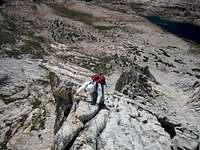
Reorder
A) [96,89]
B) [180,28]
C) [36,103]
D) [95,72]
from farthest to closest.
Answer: [180,28], [95,72], [36,103], [96,89]

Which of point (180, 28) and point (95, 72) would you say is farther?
point (180, 28)

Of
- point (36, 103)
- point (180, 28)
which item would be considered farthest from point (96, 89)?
point (180, 28)

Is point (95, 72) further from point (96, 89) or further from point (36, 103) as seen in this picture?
point (96, 89)

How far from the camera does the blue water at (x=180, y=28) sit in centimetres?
10993

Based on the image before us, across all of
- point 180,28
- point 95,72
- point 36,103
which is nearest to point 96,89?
point 36,103

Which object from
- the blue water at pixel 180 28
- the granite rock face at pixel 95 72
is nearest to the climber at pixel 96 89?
the granite rock face at pixel 95 72

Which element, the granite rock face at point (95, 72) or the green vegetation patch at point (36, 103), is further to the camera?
the green vegetation patch at point (36, 103)

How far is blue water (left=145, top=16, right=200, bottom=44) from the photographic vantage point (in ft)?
361

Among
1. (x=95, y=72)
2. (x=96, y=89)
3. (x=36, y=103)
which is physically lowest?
(x=95, y=72)

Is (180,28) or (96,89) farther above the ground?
(96,89)

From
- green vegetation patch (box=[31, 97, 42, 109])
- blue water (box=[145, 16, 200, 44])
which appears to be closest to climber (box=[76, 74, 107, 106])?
green vegetation patch (box=[31, 97, 42, 109])

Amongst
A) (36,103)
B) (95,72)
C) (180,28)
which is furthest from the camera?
(180,28)

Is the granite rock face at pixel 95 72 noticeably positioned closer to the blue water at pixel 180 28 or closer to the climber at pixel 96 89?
the climber at pixel 96 89

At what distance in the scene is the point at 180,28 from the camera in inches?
4643
